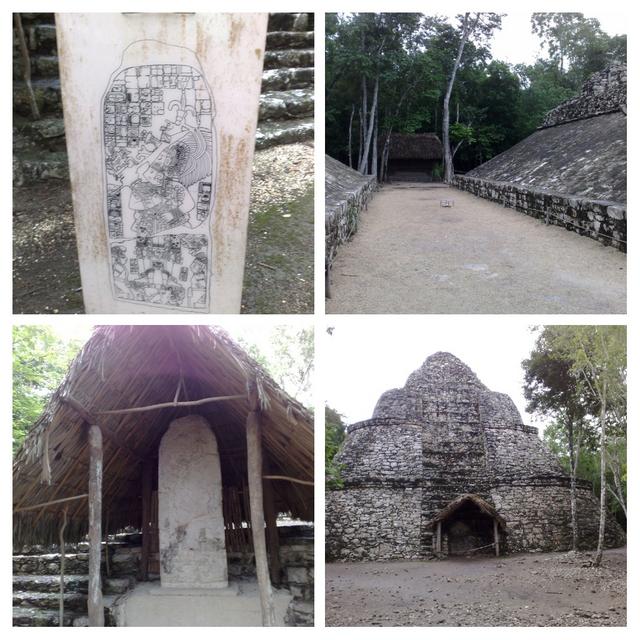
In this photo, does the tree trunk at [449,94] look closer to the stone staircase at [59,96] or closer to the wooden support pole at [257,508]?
the stone staircase at [59,96]

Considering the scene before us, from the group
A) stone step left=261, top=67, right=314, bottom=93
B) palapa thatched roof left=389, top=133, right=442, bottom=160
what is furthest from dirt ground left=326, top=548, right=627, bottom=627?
palapa thatched roof left=389, top=133, right=442, bottom=160

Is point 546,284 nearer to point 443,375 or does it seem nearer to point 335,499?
point 335,499

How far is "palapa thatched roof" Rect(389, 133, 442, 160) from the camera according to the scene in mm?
23359

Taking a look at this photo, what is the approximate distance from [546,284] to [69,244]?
→ 17.4 ft

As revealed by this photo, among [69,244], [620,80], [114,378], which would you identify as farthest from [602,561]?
[620,80]

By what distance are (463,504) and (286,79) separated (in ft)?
24.7

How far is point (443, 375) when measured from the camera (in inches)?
508

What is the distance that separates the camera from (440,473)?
435 inches

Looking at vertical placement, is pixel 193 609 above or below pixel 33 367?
below

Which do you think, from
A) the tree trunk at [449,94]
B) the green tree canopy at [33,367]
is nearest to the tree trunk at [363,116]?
the tree trunk at [449,94]

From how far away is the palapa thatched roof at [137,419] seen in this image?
439 centimetres

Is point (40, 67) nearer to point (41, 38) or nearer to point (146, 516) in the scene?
point (41, 38)

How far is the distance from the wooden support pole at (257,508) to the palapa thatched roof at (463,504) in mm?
6126

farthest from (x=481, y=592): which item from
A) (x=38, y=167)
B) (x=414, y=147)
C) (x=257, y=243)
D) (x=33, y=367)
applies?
(x=414, y=147)
